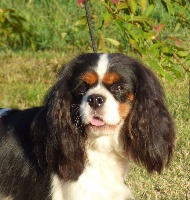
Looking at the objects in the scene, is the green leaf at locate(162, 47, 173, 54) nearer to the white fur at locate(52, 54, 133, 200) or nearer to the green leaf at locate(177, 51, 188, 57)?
the green leaf at locate(177, 51, 188, 57)

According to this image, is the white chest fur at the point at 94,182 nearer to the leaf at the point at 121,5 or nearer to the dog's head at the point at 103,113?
the dog's head at the point at 103,113

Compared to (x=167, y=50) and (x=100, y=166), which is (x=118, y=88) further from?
(x=167, y=50)

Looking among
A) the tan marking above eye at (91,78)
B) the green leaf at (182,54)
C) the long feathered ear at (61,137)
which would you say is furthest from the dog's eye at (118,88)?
the green leaf at (182,54)

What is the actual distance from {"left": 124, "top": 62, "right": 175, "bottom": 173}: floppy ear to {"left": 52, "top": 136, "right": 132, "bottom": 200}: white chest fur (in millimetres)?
155

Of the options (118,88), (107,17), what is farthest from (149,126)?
(107,17)

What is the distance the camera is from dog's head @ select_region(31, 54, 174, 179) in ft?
14.3

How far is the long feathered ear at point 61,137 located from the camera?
14.6 ft

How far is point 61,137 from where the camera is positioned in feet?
14.7

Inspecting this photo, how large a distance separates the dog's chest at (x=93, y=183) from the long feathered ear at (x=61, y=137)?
6cm

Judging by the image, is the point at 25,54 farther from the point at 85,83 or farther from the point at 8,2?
the point at 85,83

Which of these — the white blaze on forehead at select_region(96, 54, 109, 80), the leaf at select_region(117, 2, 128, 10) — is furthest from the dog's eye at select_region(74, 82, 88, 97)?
the leaf at select_region(117, 2, 128, 10)

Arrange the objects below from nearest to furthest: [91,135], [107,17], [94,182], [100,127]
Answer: [100,127], [91,135], [94,182], [107,17]

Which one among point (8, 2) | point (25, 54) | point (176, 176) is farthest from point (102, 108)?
point (8, 2)

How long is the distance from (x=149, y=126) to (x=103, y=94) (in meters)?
0.44
